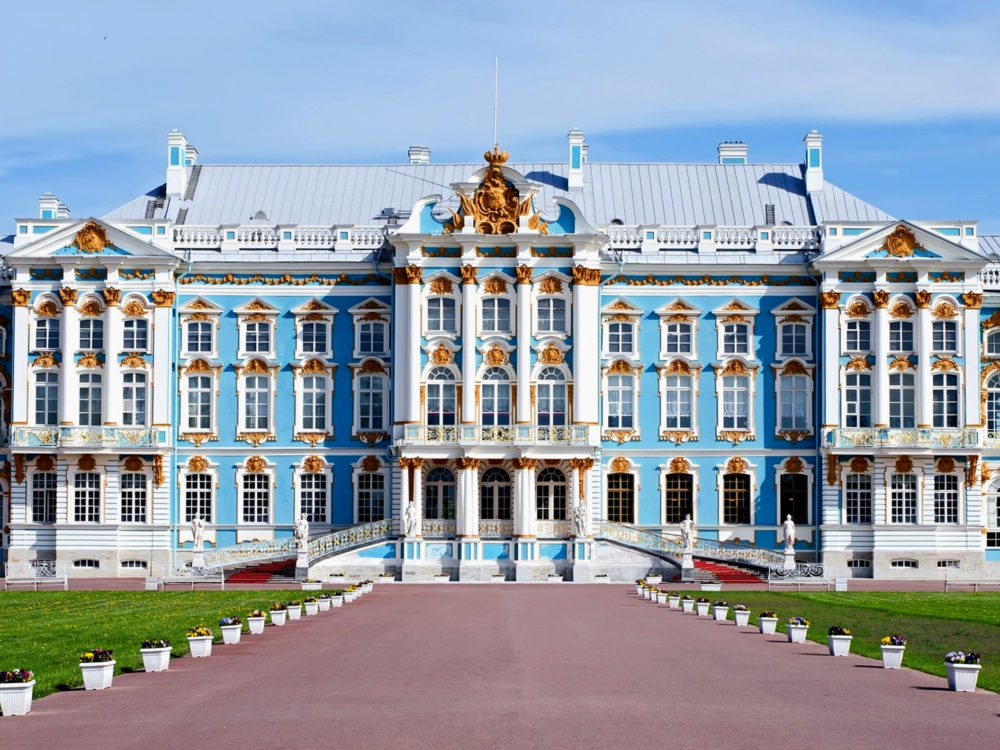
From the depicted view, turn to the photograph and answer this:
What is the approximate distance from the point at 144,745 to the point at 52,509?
5002cm

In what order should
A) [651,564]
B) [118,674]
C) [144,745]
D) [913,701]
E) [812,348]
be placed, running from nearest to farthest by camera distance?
[144,745] < [913,701] < [118,674] < [651,564] < [812,348]

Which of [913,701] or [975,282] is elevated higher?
[975,282]

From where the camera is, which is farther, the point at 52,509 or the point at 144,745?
the point at 52,509

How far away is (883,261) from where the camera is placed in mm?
64938

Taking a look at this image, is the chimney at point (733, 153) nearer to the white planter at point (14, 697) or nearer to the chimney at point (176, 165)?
the chimney at point (176, 165)

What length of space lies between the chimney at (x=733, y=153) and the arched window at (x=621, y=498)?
17511 mm

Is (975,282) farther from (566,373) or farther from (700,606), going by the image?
(700,606)

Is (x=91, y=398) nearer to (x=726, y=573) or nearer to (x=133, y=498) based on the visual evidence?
(x=133, y=498)

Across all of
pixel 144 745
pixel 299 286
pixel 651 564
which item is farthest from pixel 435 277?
pixel 144 745

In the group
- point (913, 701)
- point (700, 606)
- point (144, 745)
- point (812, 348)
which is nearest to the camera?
point (144, 745)

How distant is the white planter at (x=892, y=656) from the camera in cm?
2611

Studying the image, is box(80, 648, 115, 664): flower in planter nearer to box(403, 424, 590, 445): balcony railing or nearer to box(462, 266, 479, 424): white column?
box(403, 424, 590, 445): balcony railing

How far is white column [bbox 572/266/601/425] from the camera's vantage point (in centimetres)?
6425

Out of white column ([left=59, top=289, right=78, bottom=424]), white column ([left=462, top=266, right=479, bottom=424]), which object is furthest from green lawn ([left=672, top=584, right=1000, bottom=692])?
white column ([left=59, top=289, right=78, bottom=424])
